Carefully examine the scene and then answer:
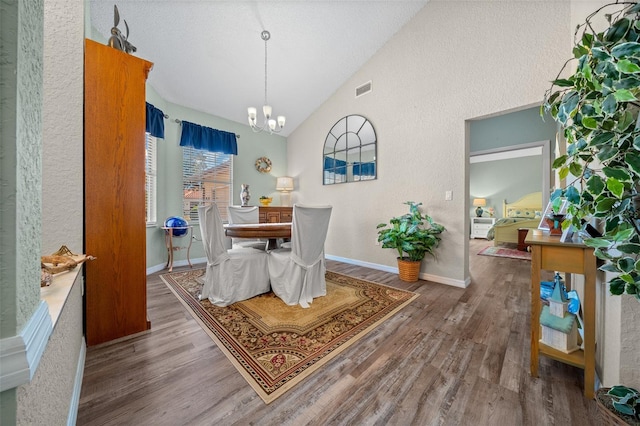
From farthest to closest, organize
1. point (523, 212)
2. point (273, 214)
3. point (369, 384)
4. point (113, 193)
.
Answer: point (523, 212), point (273, 214), point (113, 193), point (369, 384)

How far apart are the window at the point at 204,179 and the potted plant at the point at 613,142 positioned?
4.18 metres

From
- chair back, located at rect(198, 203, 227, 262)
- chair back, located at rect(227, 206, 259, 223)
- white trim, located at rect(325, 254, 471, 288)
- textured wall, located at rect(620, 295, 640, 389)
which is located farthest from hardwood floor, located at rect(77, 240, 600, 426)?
chair back, located at rect(227, 206, 259, 223)

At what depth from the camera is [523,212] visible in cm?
636

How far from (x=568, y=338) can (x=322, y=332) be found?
1468mm

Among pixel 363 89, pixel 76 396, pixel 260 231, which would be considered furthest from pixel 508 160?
→ pixel 76 396

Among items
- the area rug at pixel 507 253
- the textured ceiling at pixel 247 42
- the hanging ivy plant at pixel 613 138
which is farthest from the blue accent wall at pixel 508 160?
the hanging ivy plant at pixel 613 138

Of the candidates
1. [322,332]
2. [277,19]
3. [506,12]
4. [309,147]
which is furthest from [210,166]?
[506,12]

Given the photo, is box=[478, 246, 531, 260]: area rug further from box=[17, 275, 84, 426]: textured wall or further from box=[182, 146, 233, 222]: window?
box=[17, 275, 84, 426]: textured wall

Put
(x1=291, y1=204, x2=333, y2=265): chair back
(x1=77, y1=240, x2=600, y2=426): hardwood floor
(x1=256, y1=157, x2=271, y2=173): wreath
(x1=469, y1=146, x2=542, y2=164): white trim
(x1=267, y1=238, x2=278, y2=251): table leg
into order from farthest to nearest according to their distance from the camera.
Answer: (x1=469, y1=146, x2=542, y2=164): white trim → (x1=256, y1=157, x2=271, y2=173): wreath → (x1=267, y1=238, x2=278, y2=251): table leg → (x1=291, y1=204, x2=333, y2=265): chair back → (x1=77, y1=240, x2=600, y2=426): hardwood floor

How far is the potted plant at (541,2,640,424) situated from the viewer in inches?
26.9

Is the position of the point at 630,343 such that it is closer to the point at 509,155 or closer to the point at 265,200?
the point at 265,200

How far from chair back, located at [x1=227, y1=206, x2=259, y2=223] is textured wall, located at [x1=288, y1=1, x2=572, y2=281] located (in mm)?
1525

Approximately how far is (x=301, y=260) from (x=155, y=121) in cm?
295

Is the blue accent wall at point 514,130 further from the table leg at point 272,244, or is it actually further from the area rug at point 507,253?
the table leg at point 272,244
